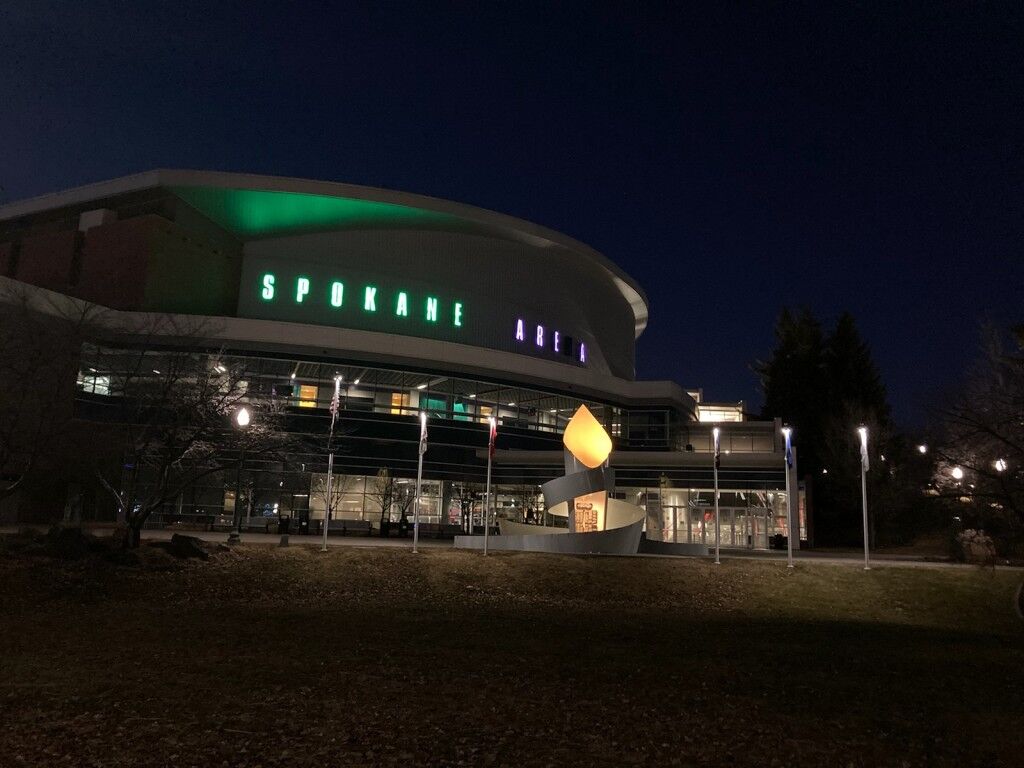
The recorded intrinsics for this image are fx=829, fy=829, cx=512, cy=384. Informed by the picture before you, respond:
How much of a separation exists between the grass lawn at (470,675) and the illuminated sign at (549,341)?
1589 inches

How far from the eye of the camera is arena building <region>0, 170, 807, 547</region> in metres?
47.6

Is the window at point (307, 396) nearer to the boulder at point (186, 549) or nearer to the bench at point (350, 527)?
the bench at point (350, 527)

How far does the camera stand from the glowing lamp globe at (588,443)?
3272cm

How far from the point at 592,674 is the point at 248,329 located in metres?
42.4

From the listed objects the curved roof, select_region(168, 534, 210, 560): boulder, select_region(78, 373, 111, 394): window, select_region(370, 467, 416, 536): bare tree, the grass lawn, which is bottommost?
the grass lawn

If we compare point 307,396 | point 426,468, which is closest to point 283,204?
point 307,396

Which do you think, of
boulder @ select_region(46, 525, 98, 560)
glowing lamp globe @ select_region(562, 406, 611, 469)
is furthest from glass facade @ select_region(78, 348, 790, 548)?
boulder @ select_region(46, 525, 98, 560)

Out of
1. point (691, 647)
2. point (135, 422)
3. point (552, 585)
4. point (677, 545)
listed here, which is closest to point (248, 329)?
point (135, 422)

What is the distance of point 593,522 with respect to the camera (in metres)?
34.2

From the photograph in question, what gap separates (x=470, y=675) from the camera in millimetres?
11352

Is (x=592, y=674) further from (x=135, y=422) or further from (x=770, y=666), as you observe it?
(x=135, y=422)

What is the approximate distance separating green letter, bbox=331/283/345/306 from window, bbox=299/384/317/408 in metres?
8.12

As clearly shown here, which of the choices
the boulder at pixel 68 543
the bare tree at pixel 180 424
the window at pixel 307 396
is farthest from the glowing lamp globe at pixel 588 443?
the window at pixel 307 396

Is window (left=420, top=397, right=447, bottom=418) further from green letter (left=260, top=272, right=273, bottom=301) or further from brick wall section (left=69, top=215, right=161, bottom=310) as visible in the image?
brick wall section (left=69, top=215, right=161, bottom=310)
